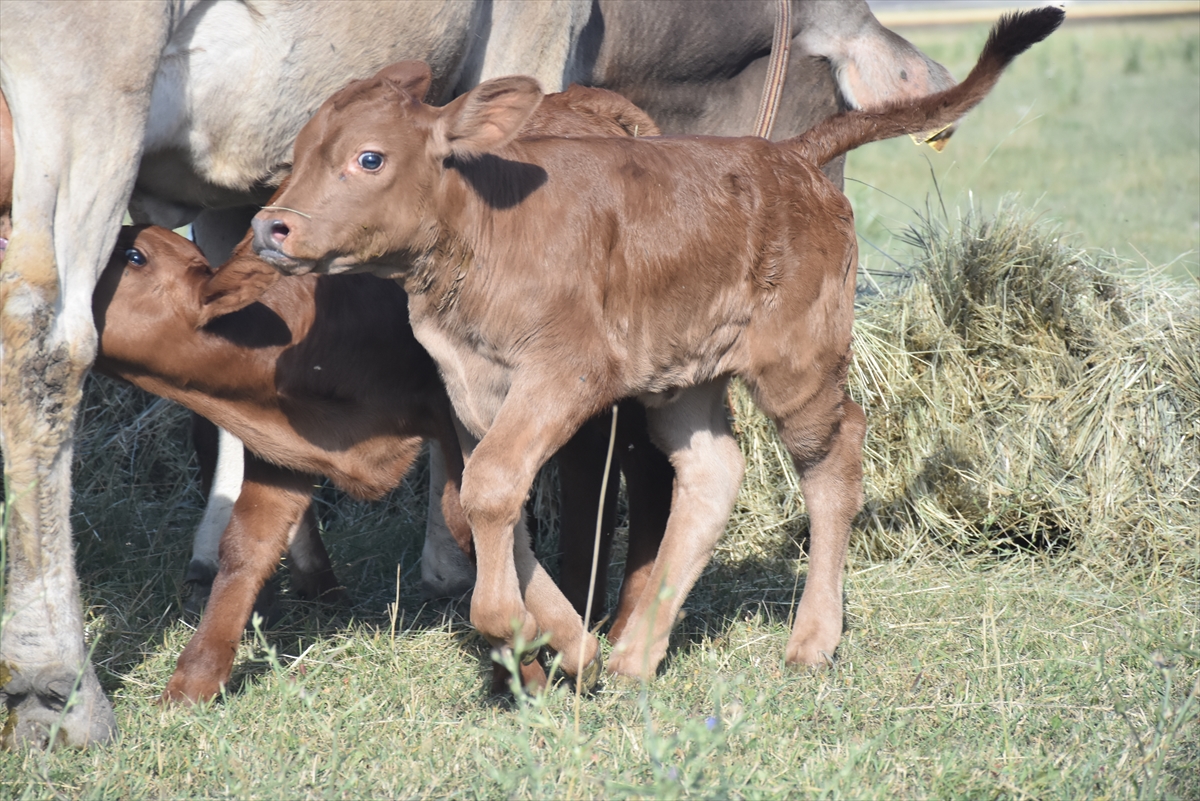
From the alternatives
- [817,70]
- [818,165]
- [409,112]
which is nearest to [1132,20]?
[817,70]

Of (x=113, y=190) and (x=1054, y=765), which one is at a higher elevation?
(x=113, y=190)

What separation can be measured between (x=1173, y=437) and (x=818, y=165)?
2.12 meters

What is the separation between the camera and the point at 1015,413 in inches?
216

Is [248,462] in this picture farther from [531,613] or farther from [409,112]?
[409,112]

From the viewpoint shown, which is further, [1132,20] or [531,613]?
[1132,20]

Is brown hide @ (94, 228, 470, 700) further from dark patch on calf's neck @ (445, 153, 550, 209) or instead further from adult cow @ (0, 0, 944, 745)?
dark patch on calf's neck @ (445, 153, 550, 209)

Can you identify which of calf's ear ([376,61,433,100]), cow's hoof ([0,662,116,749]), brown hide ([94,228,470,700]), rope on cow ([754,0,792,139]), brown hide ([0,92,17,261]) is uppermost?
calf's ear ([376,61,433,100])

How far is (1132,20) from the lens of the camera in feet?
72.9

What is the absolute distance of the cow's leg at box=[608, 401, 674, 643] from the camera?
432cm

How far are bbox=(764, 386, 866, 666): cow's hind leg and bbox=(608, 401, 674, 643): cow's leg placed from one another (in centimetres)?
46

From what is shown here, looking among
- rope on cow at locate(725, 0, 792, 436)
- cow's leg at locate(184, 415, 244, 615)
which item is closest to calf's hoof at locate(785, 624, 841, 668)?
rope on cow at locate(725, 0, 792, 436)

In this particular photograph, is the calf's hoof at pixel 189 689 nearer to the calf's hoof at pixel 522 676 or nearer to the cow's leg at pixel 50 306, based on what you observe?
the cow's leg at pixel 50 306

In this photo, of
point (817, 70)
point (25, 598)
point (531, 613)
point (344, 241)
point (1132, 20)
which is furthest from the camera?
point (1132, 20)

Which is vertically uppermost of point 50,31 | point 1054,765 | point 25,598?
point 50,31
